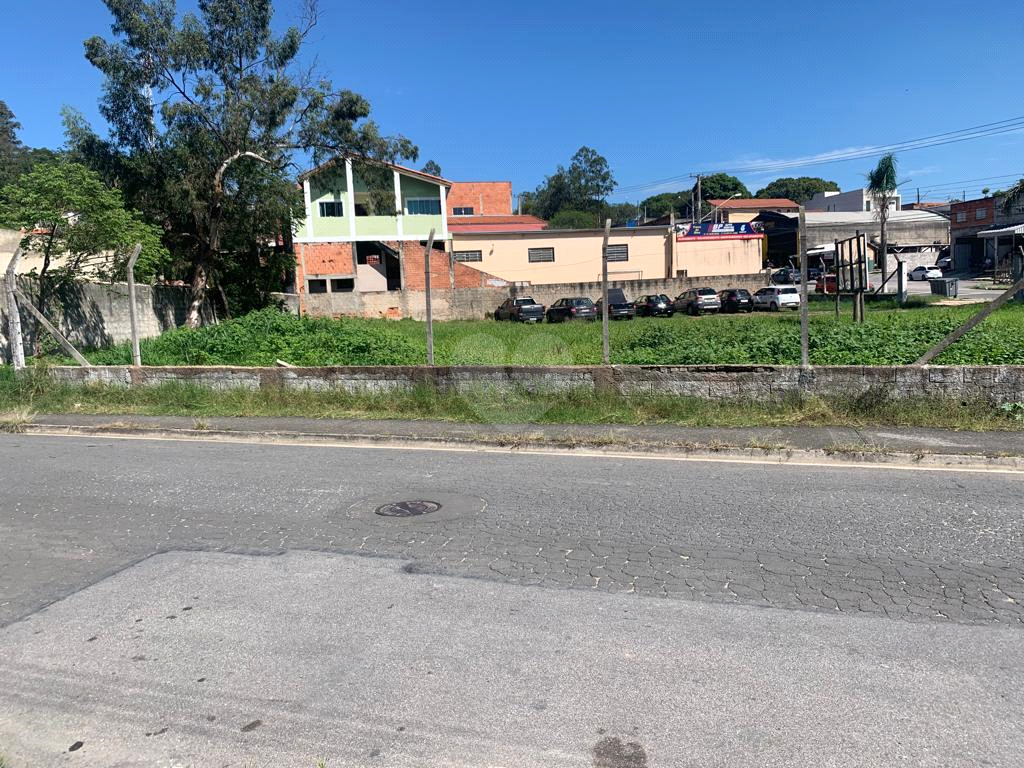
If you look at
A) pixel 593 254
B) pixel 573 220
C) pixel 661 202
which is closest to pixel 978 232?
pixel 593 254

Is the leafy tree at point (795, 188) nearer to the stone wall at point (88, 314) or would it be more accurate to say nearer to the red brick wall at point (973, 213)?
the red brick wall at point (973, 213)

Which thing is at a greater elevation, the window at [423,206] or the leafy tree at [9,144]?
the leafy tree at [9,144]

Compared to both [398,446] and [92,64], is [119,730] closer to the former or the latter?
[398,446]

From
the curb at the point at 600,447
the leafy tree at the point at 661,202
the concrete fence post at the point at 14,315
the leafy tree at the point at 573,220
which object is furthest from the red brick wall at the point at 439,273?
the leafy tree at the point at 661,202

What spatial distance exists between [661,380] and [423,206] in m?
41.5

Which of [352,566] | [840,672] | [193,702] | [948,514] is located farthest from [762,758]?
[948,514]

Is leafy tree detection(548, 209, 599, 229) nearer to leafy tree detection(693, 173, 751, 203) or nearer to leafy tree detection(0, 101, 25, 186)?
leafy tree detection(693, 173, 751, 203)

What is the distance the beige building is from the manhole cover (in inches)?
1736

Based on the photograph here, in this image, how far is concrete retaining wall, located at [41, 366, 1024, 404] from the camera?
965 cm

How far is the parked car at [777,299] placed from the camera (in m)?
41.4

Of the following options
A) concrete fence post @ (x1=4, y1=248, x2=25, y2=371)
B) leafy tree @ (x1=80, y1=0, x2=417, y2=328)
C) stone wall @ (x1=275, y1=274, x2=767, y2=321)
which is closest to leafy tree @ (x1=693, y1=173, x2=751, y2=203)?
stone wall @ (x1=275, y1=274, x2=767, y2=321)

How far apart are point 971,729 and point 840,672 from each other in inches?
23.7

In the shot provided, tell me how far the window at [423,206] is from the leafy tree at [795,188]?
311 feet

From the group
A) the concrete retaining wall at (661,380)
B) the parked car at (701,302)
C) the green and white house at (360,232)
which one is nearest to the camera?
the concrete retaining wall at (661,380)
